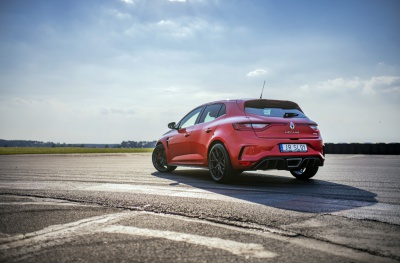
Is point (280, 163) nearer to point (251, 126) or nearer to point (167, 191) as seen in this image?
point (251, 126)

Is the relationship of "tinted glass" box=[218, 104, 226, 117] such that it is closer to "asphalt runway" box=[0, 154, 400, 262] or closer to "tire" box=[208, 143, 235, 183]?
"tire" box=[208, 143, 235, 183]

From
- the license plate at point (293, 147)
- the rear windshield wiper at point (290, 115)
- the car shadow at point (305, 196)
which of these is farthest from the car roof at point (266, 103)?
the car shadow at point (305, 196)

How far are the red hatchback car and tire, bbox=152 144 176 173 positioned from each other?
74.6 inches

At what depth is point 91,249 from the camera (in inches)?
102

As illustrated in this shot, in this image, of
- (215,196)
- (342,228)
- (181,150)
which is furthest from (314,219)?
(181,150)

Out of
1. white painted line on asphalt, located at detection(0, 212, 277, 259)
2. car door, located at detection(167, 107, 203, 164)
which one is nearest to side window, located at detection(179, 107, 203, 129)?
car door, located at detection(167, 107, 203, 164)

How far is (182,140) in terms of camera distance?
8586mm

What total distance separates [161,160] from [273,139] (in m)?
4.21

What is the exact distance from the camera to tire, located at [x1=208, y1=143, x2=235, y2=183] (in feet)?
22.1

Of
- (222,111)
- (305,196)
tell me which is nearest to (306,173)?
(222,111)

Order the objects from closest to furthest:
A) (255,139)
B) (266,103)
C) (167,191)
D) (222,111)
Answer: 1. (167,191)
2. (255,139)
3. (266,103)
4. (222,111)

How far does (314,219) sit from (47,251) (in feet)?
8.00

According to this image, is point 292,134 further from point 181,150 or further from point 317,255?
point 317,255

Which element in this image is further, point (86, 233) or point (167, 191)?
point (167, 191)
